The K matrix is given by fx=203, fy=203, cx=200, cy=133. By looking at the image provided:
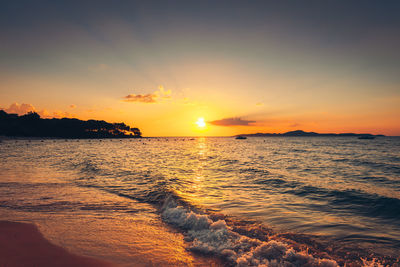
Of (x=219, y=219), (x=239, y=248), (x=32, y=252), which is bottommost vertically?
(x=219, y=219)

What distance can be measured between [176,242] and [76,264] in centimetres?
274

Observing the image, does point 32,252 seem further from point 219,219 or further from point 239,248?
point 219,219

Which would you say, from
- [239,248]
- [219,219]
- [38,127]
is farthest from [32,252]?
[38,127]

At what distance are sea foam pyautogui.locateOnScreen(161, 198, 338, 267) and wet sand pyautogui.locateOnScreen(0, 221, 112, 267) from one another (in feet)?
9.41

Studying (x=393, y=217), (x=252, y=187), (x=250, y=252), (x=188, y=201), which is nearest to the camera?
(x=250, y=252)

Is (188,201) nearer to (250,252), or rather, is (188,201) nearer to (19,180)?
(250,252)

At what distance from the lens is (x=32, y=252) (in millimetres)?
5316

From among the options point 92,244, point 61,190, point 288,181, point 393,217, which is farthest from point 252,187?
point 61,190

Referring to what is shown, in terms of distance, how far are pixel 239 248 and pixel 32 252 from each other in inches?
220

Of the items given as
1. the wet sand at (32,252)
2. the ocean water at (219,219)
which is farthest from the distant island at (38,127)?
the wet sand at (32,252)

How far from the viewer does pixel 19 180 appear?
14719 mm

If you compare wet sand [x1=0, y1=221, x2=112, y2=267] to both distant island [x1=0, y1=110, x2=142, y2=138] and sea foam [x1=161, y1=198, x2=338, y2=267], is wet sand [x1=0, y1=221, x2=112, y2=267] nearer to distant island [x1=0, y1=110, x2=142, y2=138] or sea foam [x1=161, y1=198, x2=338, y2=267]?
sea foam [x1=161, y1=198, x2=338, y2=267]

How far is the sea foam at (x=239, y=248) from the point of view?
5246 millimetres

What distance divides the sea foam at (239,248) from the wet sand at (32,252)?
9.41 feet
